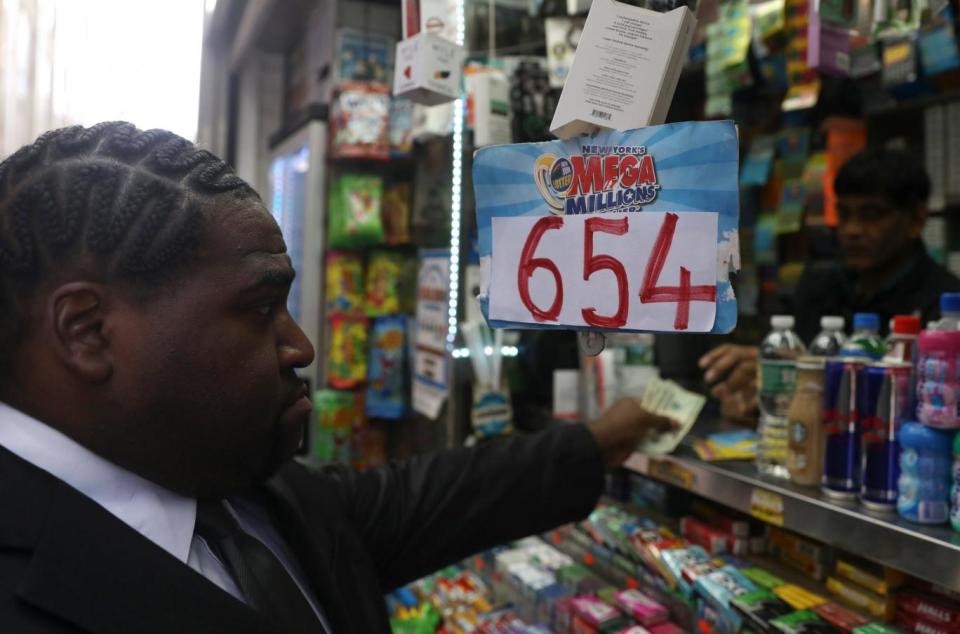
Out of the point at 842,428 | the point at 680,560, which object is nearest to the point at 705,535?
the point at 680,560

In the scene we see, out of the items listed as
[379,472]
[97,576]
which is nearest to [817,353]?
[379,472]

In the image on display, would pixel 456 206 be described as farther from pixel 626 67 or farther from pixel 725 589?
pixel 626 67

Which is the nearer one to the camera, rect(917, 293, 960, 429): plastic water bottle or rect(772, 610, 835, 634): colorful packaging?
rect(917, 293, 960, 429): plastic water bottle

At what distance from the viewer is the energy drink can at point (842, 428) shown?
1.21 m

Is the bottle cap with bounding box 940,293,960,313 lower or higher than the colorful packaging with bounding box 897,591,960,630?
higher

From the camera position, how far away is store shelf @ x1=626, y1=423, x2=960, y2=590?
39.6 inches

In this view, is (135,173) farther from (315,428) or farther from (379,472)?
(315,428)

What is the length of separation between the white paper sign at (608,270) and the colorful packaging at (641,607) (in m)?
0.95

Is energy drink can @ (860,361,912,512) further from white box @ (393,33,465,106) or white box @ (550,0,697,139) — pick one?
white box @ (393,33,465,106)

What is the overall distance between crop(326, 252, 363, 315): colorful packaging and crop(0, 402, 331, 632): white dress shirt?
240cm

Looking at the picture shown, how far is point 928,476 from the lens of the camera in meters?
1.06

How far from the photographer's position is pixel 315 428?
3336mm

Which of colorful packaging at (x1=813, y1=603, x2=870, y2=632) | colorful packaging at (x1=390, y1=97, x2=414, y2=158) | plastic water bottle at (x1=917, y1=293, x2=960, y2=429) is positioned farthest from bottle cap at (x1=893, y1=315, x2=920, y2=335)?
colorful packaging at (x1=390, y1=97, x2=414, y2=158)

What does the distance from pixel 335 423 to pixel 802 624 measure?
7.68ft
